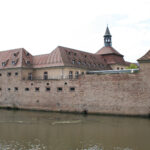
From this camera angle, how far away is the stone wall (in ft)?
88.5

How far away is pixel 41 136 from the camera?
56.8 ft

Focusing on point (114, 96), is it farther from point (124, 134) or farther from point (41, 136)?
point (41, 136)

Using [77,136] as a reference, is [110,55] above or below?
above

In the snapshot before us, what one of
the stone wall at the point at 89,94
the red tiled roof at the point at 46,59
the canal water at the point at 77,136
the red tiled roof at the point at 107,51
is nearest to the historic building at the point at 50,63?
the red tiled roof at the point at 46,59

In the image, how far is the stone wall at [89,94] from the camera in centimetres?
2698

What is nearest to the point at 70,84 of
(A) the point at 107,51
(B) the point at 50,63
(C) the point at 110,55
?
(B) the point at 50,63

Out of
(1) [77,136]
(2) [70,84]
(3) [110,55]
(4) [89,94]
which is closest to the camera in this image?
(1) [77,136]

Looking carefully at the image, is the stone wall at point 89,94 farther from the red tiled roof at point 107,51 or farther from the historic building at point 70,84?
the red tiled roof at point 107,51

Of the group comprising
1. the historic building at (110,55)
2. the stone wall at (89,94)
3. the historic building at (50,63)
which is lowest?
the stone wall at (89,94)

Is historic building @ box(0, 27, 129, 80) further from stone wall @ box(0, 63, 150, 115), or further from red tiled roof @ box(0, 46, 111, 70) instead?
stone wall @ box(0, 63, 150, 115)

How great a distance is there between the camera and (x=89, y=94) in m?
30.2

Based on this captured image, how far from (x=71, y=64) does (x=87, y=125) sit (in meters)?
17.0

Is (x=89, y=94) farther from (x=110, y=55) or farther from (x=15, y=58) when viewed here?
(x=110, y=55)

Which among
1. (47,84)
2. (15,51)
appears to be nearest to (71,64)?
(47,84)
